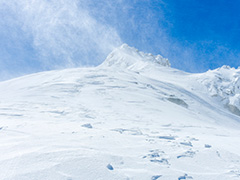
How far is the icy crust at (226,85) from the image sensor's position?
91.1 ft

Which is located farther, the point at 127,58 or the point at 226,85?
the point at 127,58

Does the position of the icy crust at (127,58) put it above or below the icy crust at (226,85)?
above

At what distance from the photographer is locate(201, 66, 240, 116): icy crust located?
91.1ft

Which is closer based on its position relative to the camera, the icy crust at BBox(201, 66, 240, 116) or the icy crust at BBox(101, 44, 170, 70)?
the icy crust at BBox(201, 66, 240, 116)

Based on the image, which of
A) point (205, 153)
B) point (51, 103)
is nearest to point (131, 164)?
point (205, 153)

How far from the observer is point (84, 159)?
170 inches

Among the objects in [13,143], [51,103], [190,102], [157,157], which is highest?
[190,102]

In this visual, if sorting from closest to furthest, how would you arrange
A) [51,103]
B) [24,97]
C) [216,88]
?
[51,103], [24,97], [216,88]

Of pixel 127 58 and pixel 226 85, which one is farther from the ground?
pixel 127 58

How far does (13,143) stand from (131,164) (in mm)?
2942

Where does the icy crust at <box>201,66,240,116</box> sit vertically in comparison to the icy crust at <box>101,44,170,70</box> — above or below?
below

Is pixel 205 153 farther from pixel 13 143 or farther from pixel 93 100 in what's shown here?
pixel 93 100

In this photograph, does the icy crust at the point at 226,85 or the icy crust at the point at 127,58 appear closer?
the icy crust at the point at 226,85

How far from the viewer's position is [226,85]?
111ft
